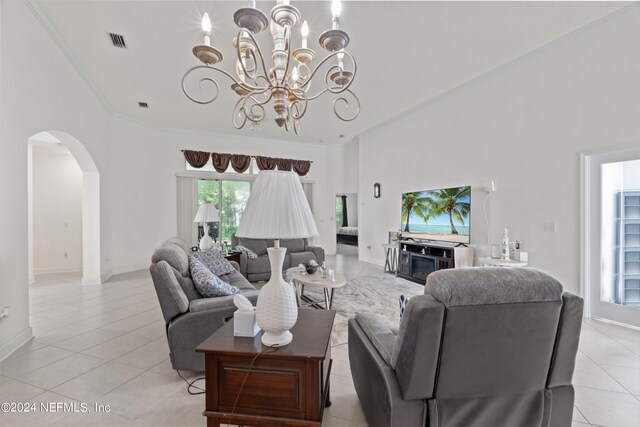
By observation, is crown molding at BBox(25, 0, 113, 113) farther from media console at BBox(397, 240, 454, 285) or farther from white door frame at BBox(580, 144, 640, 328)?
white door frame at BBox(580, 144, 640, 328)

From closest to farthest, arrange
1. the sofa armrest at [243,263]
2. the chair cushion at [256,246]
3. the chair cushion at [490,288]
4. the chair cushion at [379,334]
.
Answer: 1. the chair cushion at [490,288]
2. the chair cushion at [379,334]
3. the sofa armrest at [243,263]
4. the chair cushion at [256,246]

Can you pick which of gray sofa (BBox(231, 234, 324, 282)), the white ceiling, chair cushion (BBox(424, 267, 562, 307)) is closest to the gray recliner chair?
chair cushion (BBox(424, 267, 562, 307))

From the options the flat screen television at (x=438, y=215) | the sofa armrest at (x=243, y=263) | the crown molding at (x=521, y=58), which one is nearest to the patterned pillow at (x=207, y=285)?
the sofa armrest at (x=243, y=263)

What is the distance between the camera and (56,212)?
6383mm

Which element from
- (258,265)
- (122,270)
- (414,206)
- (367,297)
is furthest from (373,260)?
(122,270)

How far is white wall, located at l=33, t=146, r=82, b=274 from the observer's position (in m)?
6.20

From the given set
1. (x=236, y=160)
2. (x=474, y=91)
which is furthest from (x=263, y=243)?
(x=474, y=91)

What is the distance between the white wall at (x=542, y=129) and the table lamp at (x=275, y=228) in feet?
12.5

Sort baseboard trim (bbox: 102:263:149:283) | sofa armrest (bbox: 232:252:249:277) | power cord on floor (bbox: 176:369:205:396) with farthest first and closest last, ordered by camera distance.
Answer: baseboard trim (bbox: 102:263:149:283) < sofa armrest (bbox: 232:252:249:277) < power cord on floor (bbox: 176:369:205:396)

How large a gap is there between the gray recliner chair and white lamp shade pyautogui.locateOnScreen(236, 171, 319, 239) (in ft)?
2.02

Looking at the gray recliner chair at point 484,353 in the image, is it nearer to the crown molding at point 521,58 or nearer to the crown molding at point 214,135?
the crown molding at point 521,58

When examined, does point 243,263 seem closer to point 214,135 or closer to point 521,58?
point 214,135

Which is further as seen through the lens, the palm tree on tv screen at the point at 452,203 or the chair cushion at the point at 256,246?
the chair cushion at the point at 256,246

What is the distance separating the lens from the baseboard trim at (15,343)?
2488 millimetres
